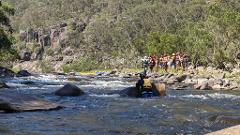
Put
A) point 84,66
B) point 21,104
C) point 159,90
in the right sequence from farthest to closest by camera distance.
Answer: point 84,66 → point 159,90 → point 21,104

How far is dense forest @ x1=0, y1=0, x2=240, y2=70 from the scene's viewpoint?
2276 inches

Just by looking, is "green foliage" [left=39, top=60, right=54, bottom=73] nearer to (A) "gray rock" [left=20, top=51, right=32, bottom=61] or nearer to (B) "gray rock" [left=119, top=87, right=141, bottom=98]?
(A) "gray rock" [left=20, top=51, right=32, bottom=61]

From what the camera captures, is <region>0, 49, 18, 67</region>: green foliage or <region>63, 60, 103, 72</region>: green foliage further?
<region>63, 60, 103, 72</region>: green foliage

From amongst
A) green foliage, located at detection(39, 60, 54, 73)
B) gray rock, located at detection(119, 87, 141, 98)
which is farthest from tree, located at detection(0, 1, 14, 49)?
green foliage, located at detection(39, 60, 54, 73)

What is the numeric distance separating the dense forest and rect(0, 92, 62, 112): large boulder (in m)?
39.1

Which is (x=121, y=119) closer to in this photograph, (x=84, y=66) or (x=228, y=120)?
(x=228, y=120)

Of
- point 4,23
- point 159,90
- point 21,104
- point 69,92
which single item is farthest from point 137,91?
point 4,23

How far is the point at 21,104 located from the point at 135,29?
98.1 metres

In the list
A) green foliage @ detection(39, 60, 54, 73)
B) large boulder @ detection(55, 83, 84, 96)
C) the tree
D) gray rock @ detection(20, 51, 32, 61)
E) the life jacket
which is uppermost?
the tree

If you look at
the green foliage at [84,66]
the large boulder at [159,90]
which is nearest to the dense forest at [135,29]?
the green foliage at [84,66]

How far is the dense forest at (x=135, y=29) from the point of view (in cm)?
5781

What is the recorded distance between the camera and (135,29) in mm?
115125

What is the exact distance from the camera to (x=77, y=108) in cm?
1928

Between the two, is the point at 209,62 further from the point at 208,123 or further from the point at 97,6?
the point at 97,6
